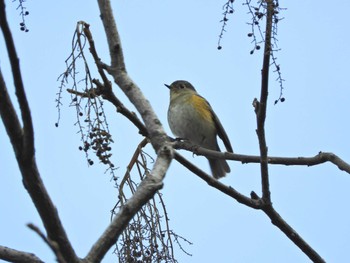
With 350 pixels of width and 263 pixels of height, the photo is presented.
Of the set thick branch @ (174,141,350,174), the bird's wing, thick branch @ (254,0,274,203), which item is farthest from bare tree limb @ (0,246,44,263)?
the bird's wing

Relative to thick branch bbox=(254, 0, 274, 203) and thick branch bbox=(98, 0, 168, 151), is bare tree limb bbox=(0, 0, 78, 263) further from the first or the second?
thick branch bbox=(254, 0, 274, 203)

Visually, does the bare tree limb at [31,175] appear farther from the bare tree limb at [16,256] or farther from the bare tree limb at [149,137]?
the bare tree limb at [16,256]

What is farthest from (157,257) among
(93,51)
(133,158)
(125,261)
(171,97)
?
(171,97)

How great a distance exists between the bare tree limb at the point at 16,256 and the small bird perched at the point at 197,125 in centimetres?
577

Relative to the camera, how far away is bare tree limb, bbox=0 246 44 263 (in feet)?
8.46

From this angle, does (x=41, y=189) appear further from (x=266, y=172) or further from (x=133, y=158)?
(x=133, y=158)

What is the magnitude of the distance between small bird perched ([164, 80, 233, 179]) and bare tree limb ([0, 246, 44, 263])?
5.77 metres

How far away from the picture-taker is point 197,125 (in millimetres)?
8586

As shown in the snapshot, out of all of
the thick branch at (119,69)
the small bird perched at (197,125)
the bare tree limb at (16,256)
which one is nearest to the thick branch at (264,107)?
the thick branch at (119,69)

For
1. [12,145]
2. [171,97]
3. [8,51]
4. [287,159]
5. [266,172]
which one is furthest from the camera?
[171,97]

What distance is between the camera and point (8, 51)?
214 centimetres

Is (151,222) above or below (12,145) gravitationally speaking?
above

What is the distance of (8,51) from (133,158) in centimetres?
227

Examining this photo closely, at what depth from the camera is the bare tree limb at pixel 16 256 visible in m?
2.58
